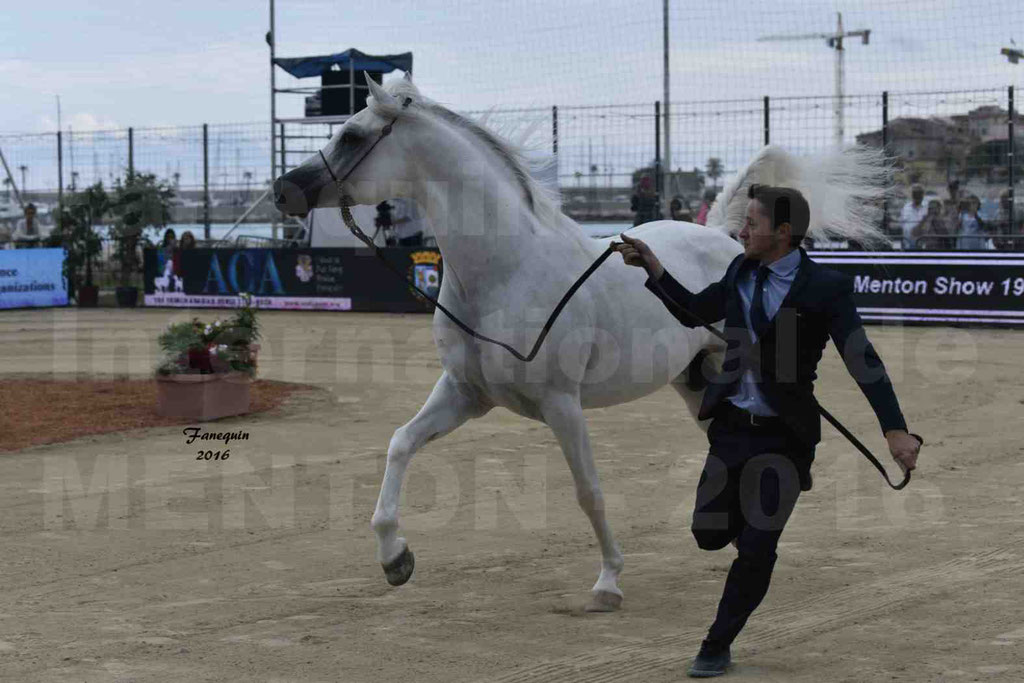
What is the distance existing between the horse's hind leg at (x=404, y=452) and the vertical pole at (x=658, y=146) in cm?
1577

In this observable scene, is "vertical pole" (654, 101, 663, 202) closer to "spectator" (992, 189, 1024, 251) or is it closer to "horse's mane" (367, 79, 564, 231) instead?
"spectator" (992, 189, 1024, 251)

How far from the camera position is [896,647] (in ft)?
16.7

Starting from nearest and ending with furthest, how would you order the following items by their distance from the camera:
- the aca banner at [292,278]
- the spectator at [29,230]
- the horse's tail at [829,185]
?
the horse's tail at [829,185] → the aca banner at [292,278] → the spectator at [29,230]

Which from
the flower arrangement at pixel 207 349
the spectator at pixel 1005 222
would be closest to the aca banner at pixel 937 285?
the spectator at pixel 1005 222

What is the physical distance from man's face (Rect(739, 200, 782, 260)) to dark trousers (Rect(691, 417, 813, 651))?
2.12 ft

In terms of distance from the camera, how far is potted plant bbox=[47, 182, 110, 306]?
25094 millimetres

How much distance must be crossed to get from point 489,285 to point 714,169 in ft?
51.0

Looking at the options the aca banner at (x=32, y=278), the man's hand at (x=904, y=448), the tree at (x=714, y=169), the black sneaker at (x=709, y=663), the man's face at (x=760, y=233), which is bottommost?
the black sneaker at (x=709, y=663)

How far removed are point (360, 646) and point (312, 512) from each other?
264 cm

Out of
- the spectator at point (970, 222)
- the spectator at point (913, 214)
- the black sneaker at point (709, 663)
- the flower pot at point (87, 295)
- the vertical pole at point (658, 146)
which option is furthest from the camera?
the flower pot at point (87, 295)

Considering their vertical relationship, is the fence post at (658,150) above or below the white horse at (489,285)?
above

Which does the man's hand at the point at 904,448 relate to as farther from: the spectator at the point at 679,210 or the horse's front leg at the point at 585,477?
the spectator at the point at 679,210

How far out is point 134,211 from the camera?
Answer: 85.1 ft

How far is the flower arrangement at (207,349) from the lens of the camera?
11281 mm
